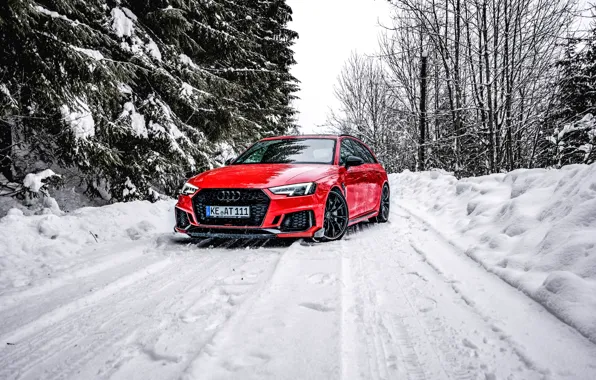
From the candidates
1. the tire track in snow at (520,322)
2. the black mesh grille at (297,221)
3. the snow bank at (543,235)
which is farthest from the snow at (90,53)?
the snow bank at (543,235)

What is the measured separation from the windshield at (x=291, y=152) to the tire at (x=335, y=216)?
2.01ft

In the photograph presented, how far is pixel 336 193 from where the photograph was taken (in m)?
4.51

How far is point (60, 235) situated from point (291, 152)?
3.03m

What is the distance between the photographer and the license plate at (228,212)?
398 centimetres

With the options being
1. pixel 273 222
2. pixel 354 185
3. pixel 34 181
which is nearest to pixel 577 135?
pixel 354 185

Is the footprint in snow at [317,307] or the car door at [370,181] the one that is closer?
the footprint in snow at [317,307]

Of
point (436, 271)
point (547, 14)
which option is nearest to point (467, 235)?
point (436, 271)

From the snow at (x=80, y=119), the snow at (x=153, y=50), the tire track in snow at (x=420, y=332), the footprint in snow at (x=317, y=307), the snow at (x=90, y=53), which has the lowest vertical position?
the tire track in snow at (x=420, y=332)

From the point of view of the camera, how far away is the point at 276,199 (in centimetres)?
396

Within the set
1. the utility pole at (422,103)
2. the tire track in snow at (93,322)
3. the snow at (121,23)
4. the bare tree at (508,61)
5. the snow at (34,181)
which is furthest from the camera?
the utility pole at (422,103)

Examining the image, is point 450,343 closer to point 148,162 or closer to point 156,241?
point 156,241

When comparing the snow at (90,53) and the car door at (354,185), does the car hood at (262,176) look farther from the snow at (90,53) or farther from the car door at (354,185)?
the snow at (90,53)

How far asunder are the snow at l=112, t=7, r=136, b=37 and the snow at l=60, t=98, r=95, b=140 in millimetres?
1912

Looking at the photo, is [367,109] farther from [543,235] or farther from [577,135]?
[543,235]
